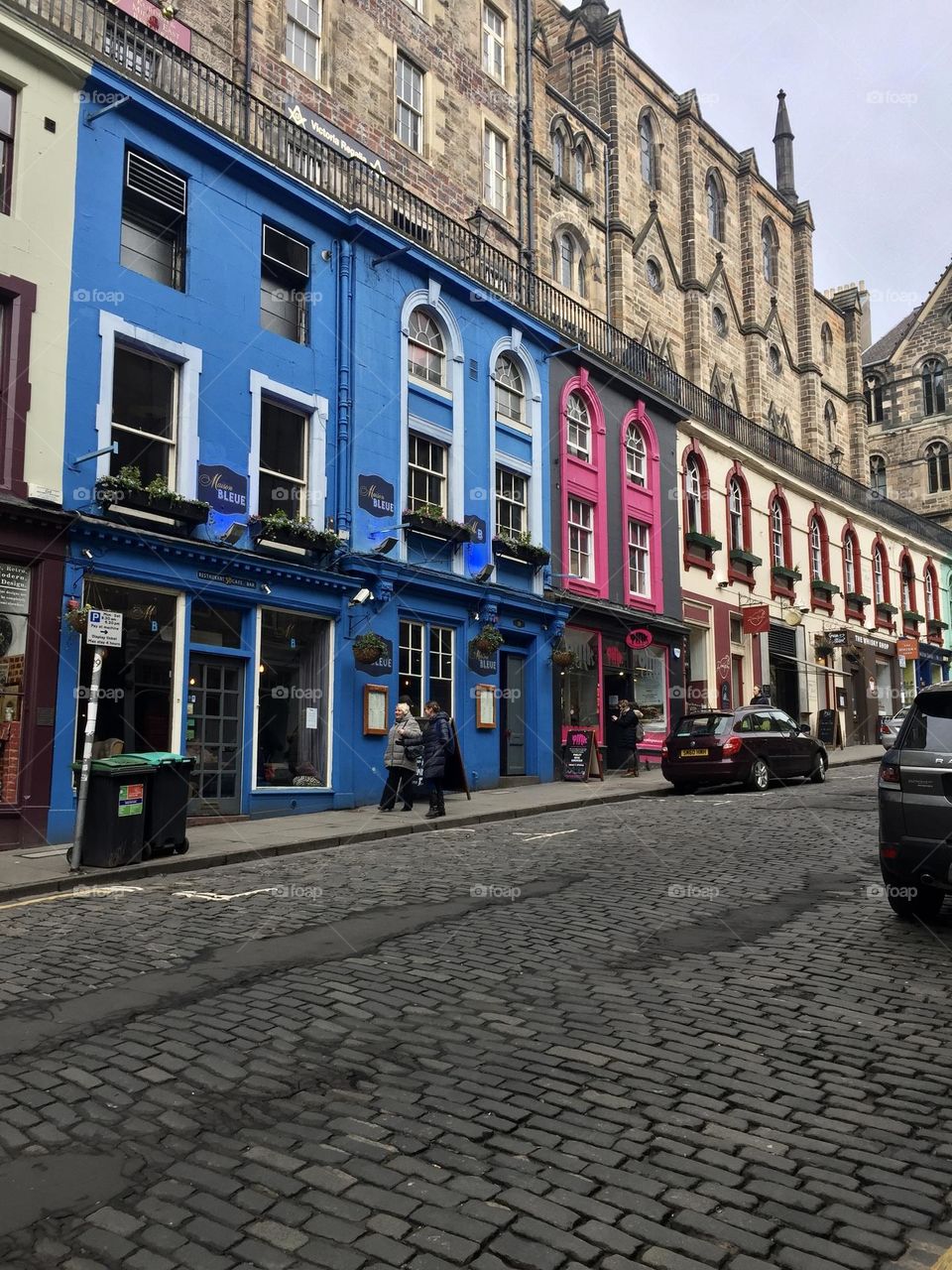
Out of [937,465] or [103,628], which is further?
[937,465]

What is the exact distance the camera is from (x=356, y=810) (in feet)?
55.0

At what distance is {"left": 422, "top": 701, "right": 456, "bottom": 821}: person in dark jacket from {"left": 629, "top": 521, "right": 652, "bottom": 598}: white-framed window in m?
11.2

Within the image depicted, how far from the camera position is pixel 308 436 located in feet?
58.0

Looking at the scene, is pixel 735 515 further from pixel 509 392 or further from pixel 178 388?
pixel 178 388

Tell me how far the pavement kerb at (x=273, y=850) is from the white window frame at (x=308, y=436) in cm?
559

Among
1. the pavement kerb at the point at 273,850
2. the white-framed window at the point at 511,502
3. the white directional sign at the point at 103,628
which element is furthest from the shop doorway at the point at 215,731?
the white-framed window at the point at 511,502

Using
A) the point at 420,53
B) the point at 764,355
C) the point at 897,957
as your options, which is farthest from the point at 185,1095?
the point at 764,355

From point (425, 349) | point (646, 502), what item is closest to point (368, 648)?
point (425, 349)

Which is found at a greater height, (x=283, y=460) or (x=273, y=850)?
(x=283, y=460)

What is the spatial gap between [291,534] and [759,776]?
31.1 ft

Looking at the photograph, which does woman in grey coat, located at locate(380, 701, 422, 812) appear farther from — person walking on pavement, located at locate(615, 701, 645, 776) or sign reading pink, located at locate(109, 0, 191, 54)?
sign reading pink, located at locate(109, 0, 191, 54)

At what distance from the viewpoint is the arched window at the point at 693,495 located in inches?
1130

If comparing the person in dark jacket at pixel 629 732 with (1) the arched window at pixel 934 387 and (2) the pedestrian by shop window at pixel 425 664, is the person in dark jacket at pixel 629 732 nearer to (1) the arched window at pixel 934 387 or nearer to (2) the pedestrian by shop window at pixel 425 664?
(2) the pedestrian by shop window at pixel 425 664

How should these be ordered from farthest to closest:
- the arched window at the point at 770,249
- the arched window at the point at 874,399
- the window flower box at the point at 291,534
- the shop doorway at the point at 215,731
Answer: the arched window at the point at 874,399 < the arched window at the point at 770,249 < the window flower box at the point at 291,534 < the shop doorway at the point at 215,731
